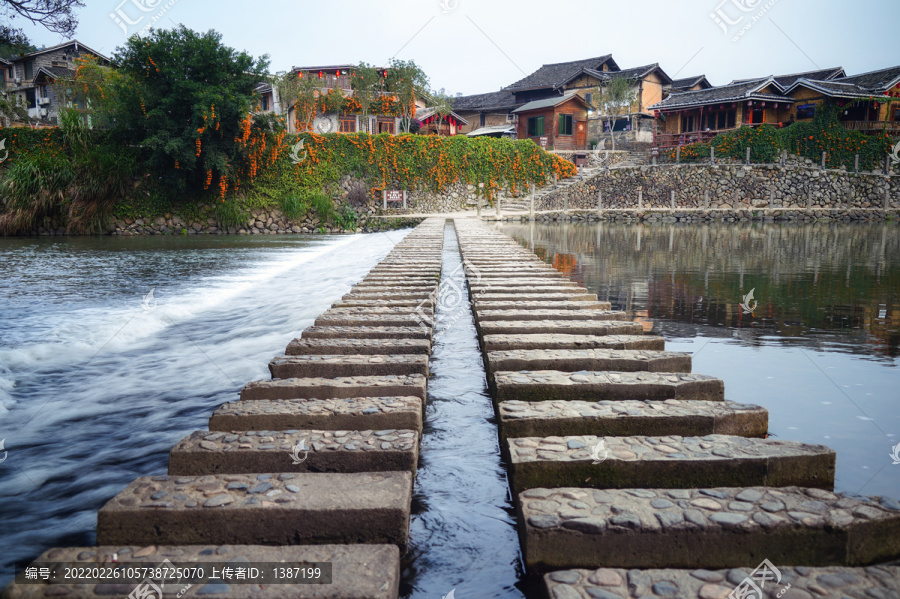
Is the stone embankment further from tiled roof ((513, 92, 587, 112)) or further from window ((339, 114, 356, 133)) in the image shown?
tiled roof ((513, 92, 587, 112))

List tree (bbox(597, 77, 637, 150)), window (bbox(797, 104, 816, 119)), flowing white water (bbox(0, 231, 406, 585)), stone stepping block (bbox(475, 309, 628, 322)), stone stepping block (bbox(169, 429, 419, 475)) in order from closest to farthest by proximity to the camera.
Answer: stone stepping block (bbox(169, 429, 419, 475)) < flowing white water (bbox(0, 231, 406, 585)) < stone stepping block (bbox(475, 309, 628, 322)) < window (bbox(797, 104, 816, 119)) < tree (bbox(597, 77, 637, 150))

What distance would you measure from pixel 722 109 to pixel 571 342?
34810mm

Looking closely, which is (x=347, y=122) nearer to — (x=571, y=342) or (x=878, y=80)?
(x=878, y=80)

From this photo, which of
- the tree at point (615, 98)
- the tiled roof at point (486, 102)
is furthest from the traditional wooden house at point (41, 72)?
the tree at point (615, 98)

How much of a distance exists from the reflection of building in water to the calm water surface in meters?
0.02

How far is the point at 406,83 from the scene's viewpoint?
33.7 meters

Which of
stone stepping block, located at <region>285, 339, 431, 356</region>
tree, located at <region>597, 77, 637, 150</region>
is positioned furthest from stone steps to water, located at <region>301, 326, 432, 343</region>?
tree, located at <region>597, 77, 637, 150</region>

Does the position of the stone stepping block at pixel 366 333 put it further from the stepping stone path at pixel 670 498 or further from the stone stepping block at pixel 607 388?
the stone stepping block at pixel 607 388

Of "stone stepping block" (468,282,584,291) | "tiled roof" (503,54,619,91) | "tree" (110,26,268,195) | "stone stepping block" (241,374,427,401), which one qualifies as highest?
"tiled roof" (503,54,619,91)

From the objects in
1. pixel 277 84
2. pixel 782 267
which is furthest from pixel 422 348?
pixel 277 84

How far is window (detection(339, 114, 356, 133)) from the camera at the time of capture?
34.8 m

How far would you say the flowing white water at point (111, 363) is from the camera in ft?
8.98

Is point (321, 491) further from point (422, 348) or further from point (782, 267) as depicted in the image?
point (782, 267)

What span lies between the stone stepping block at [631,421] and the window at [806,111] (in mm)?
35753
